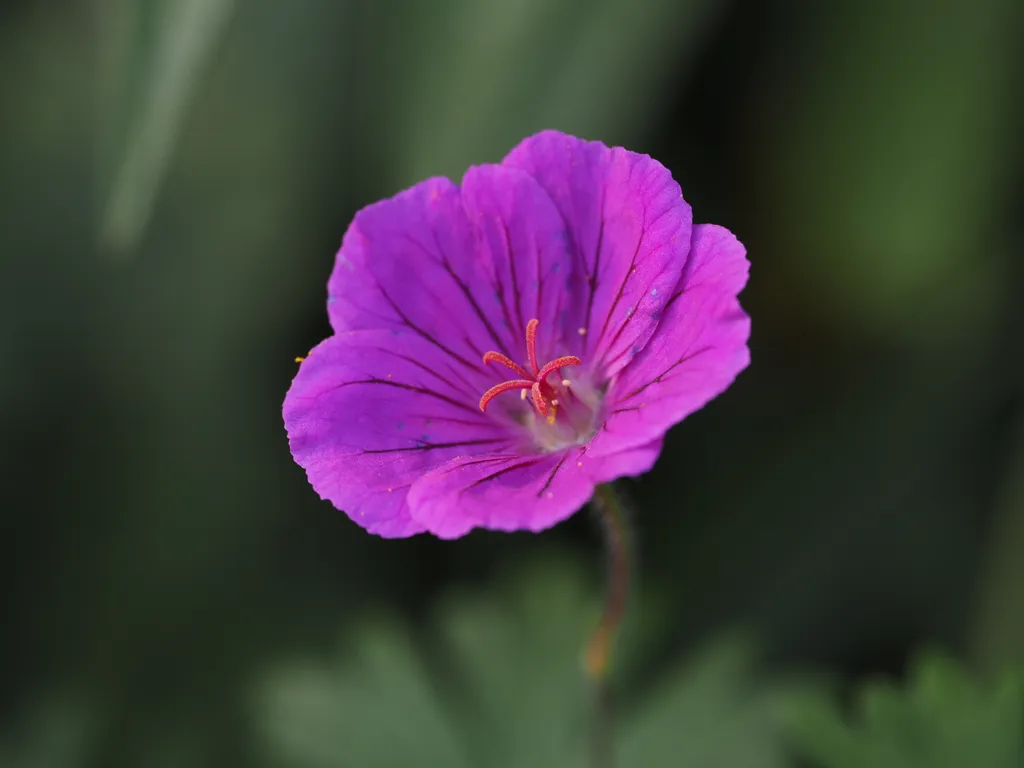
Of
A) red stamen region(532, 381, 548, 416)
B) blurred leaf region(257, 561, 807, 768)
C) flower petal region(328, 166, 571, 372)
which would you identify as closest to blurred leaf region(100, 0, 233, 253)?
flower petal region(328, 166, 571, 372)

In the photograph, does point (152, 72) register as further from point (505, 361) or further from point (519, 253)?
point (505, 361)

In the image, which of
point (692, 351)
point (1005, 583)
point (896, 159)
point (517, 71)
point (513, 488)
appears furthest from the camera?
point (896, 159)

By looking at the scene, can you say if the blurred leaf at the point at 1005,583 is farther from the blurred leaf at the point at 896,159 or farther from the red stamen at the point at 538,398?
the red stamen at the point at 538,398

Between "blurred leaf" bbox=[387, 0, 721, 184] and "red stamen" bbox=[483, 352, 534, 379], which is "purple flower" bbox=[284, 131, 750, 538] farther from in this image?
"blurred leaf" bbox=[387, 0, 721, 184]

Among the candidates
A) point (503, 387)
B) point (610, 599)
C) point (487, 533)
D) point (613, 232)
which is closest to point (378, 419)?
point (503, 387)

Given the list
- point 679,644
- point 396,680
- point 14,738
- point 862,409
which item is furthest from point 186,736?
point 862,409

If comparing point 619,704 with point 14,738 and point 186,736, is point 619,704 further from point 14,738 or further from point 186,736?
point 14,738

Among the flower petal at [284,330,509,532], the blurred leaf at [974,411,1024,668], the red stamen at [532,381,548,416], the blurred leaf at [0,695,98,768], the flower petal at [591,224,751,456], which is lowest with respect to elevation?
the blurred leaf at [0,695,98,768]
